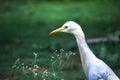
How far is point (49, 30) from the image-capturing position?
23.2m

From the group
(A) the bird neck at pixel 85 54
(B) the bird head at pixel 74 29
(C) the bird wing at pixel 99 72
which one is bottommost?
(C) the bird wing at pixel 99 72

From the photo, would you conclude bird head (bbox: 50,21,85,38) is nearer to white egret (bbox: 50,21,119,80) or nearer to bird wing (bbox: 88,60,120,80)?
white egret (bbox: 50,21,119,80)

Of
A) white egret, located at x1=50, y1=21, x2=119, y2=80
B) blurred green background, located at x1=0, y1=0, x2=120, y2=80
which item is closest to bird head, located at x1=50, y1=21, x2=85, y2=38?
white egret, located at x1=50, y1=21, x2=119, y2=80

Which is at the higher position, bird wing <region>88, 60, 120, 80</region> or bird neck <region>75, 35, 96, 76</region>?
bird neck <region>75, 35, 96, 76</region>

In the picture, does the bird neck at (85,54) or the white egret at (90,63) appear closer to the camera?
the white egret at (90,63)

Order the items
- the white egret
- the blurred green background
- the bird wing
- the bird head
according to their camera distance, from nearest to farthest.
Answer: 1. the bird wing
2. the white egret
3. the bird head
4. the blurred green background

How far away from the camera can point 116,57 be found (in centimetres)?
1446

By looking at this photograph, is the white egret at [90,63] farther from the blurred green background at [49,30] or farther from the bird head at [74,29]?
the blurred green background at [49,30]

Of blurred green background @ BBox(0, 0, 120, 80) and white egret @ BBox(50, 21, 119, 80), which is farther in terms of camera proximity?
blurred green background @ BBox(0, 0, 120, 80)

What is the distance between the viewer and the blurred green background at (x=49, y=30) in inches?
578

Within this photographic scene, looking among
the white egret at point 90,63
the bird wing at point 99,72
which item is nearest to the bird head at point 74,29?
the white egret at point 90,63

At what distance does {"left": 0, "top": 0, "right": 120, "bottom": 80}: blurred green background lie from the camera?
14.7 m

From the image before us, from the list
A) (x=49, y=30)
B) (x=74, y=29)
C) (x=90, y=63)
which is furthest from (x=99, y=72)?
(x=49, y=30)

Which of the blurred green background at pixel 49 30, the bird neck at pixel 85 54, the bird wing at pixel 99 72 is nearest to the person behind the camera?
the bird wing at pixel 99 72
